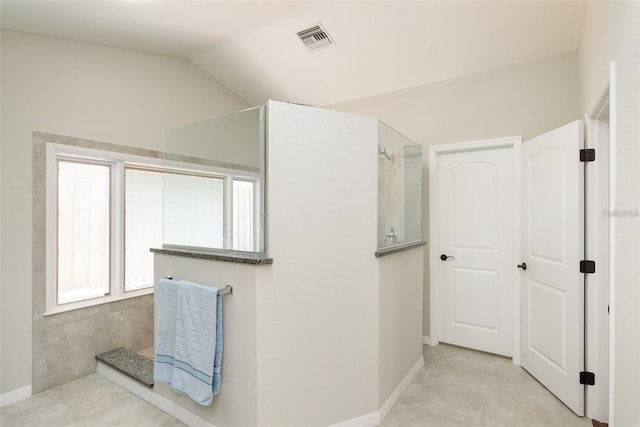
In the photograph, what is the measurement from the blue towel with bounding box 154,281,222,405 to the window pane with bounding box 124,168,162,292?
1.55 m

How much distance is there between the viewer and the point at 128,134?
3.18 m

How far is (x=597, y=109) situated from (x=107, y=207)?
394cm

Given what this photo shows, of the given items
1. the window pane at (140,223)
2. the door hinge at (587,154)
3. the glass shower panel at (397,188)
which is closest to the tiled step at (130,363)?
the window pane at (140,223)

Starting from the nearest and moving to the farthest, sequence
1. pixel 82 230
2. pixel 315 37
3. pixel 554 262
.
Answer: pixel 554 262 < pixel 82 230 < pixel 315 37

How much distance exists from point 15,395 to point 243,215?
2309 millimetres

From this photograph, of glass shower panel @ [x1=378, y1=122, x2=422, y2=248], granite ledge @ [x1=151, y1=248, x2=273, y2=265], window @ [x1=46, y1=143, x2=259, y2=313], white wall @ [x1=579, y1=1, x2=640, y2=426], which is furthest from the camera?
glass shower panel @ [x1=378, y1=122, x2=422, y2=248]

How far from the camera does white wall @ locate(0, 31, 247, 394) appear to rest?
2.46 metres

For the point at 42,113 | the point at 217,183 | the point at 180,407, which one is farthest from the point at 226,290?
the point at 42,113

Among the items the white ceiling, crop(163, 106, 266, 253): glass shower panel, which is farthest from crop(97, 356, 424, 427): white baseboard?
the white ceiling

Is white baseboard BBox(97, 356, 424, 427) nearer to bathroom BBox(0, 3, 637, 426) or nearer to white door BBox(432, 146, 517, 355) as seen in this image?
bathroom BBox(0, 3, 637, 426)

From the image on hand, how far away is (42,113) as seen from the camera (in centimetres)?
263

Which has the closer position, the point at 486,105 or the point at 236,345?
the point at 236,345

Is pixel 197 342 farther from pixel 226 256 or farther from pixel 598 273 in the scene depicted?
pixel 598 273

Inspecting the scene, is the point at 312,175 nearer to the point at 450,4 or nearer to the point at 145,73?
the point at 450,4
